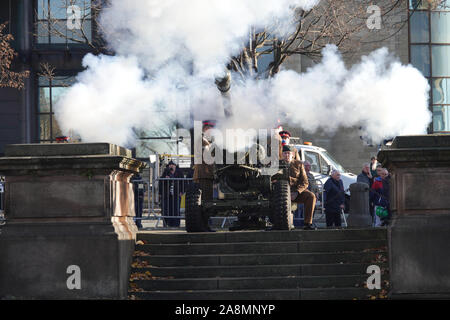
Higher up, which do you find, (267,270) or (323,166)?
(323,166)

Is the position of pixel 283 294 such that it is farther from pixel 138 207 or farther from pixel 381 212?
pixel 138 207

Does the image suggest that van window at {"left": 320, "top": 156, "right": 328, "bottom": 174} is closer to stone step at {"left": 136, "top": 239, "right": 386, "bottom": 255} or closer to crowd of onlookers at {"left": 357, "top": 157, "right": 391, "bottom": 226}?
crowd of onlookers at {"left": 357, "top": 157, "right": 391, "bottom": 226}

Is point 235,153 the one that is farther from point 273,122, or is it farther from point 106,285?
point 106,285

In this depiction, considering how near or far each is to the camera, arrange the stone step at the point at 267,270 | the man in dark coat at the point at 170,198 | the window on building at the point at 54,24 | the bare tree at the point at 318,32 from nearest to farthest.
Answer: the stone step at the point at 267,270 < the man in dark coat at the point at 170,198 < the bare tree at the point at 318,32 < the window on building at the point at 54,24

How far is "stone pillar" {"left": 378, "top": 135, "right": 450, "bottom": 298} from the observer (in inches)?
416

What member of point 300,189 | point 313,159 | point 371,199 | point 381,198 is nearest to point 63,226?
point 300,189

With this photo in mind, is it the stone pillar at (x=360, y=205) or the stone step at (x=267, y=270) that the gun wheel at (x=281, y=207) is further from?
the stone pillar at (x=360, y=205)

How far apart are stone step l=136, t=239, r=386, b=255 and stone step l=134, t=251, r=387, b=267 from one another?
0.59 ft

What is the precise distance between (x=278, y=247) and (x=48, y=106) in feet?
62.4

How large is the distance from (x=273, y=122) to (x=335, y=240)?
4.06 metres

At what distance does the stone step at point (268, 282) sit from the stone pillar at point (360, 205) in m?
6.05

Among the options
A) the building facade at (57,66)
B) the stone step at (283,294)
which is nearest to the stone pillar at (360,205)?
the stone step at (283,294)

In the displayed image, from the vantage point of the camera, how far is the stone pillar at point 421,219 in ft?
34.7

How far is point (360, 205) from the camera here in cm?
1700
